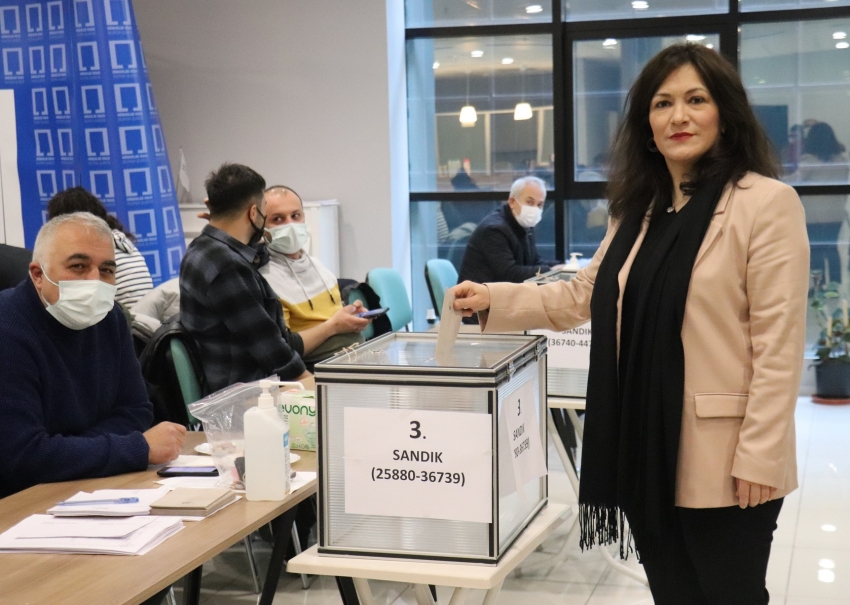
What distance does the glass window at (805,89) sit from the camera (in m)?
6.64

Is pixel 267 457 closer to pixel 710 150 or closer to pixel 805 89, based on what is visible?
→ pixel 710 150

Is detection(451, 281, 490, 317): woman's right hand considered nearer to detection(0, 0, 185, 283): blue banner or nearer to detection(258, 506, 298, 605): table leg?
detection(258, 506, 298, 605): table leg

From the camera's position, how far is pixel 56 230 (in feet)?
7.73

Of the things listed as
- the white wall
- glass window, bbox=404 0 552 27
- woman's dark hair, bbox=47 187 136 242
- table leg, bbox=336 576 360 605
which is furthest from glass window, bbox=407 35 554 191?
table leg, bbox=336 576 360 605

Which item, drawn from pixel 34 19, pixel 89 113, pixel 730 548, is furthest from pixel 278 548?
pixel 34 19

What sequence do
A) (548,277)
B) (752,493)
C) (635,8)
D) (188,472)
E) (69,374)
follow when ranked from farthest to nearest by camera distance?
(635,8) < (548,277) < (69,374) < (188,472) < (752,493)

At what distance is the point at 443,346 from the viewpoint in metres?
1.74

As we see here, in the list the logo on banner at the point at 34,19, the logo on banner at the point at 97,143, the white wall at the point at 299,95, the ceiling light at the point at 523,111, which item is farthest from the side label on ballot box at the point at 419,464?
the ceiling light at the point at 523,111

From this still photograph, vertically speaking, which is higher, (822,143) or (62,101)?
(62,101)

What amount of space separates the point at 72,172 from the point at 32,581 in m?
4.28

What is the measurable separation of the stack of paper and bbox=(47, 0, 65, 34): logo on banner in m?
4.23

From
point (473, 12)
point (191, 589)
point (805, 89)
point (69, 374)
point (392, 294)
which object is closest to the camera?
point (69, 374)

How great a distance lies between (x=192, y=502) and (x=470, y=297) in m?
0.69

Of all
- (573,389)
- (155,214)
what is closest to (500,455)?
(573,389)
